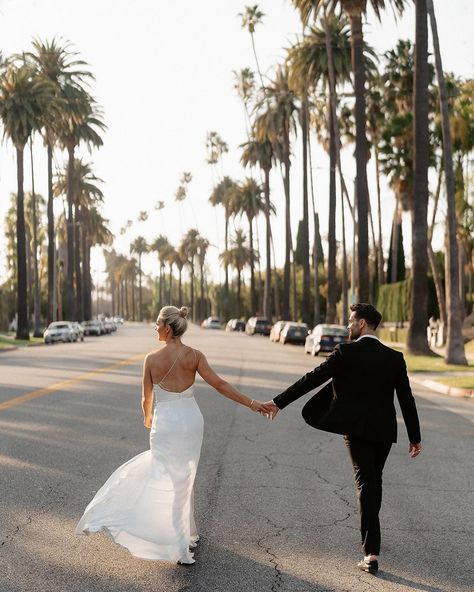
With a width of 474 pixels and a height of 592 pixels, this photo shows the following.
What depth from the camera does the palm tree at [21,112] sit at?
205ft

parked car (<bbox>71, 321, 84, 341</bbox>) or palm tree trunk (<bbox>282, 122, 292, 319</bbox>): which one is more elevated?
palm tree trunk (<bbox>282, 122, 292, 319</bbox>)

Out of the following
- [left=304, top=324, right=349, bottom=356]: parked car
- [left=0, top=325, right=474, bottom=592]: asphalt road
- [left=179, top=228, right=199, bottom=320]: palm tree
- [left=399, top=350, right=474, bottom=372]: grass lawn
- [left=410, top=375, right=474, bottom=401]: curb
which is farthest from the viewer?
[left=179, top=228, right=199, bottom=320]: palm tree

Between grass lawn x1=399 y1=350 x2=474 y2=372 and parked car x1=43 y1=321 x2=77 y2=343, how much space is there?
32.3m

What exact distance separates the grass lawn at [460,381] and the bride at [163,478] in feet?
52.3

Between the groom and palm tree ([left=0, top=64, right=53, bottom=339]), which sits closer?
the groom

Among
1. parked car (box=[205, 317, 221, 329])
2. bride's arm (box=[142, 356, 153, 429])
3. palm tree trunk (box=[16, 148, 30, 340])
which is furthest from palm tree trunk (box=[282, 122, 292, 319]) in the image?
bride's arm (box=[142, 356, 153, 429])

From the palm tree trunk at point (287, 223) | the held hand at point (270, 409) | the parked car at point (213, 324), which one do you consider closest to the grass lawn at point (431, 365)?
the held hand at point (270, 409)

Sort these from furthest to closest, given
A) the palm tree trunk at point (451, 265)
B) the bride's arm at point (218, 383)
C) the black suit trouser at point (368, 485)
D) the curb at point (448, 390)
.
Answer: the palm tree trunk at point (451, 265)
the curb at point (448, 390)
the bride's arm at point (218, 383)
the black suit trouser at point (368, 485)

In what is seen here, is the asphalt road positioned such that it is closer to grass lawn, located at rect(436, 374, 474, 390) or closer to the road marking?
the road marking

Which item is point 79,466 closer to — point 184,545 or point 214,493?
point 214,493

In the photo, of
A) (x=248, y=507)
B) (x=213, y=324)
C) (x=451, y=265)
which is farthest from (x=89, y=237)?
(x=248, y=507)

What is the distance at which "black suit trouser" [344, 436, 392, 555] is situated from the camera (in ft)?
21.4

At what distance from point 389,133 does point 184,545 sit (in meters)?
44.8

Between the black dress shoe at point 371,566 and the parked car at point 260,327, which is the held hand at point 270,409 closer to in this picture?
the black dress shoe at point 371,566
